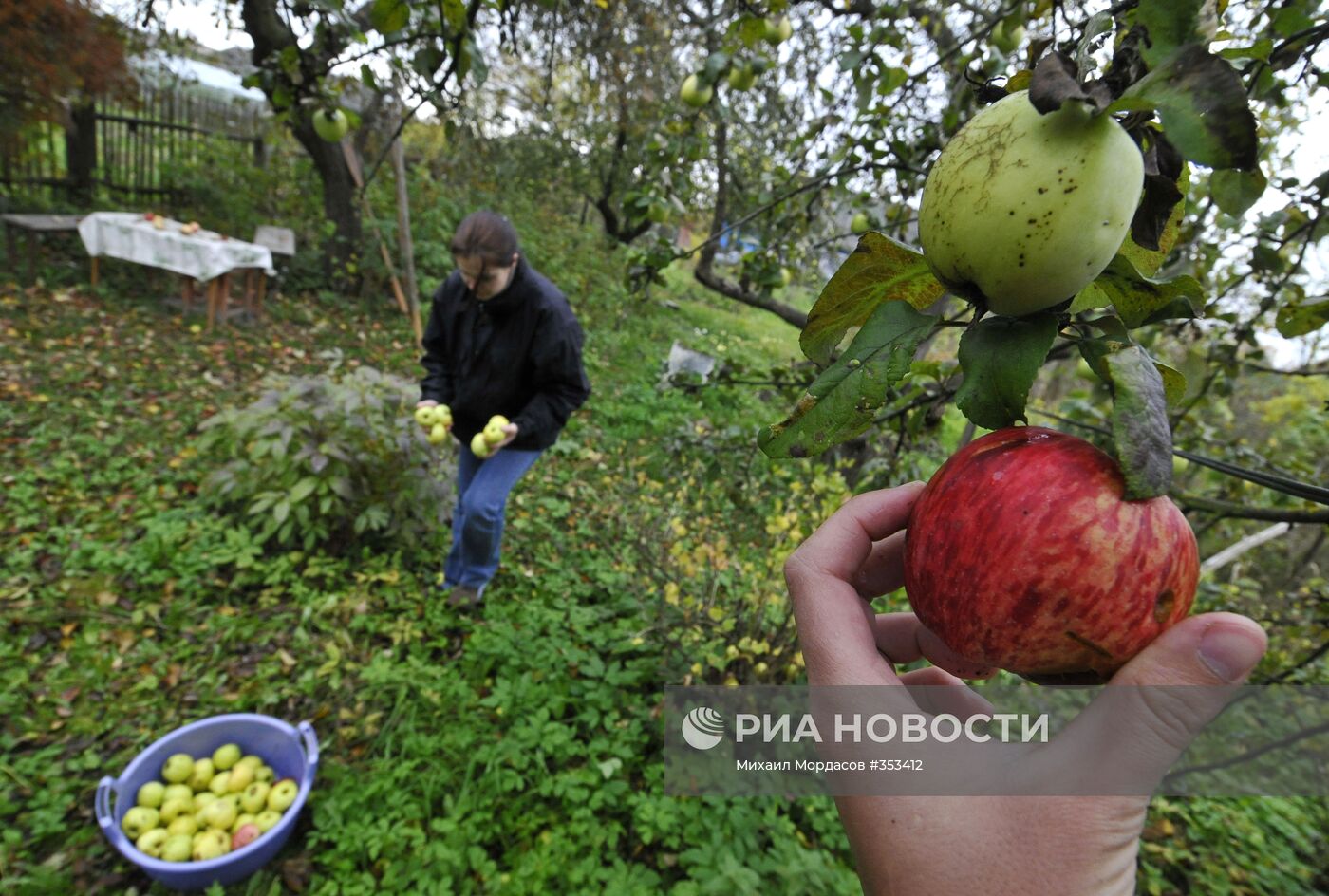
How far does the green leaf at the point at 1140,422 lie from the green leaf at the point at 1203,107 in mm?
145

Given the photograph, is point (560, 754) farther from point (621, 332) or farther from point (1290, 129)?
point (621, 332)

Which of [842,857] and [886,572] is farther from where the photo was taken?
[842,857]

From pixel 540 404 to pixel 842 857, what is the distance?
81.0 inches

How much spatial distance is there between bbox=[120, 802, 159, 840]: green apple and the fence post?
27.2 ft

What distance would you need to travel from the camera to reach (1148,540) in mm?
601

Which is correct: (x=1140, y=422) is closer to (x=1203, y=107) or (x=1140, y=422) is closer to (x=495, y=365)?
(x=1203, y=107)

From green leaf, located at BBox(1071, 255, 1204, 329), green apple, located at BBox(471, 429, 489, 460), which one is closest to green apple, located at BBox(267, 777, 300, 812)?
green apple, located at BBox(471, 429, 489, 460)

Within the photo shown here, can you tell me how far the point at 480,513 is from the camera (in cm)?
295

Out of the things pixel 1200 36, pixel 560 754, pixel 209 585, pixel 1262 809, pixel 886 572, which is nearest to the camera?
pixel 1200 36

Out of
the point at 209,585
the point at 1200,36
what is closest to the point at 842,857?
the point at 1200,36

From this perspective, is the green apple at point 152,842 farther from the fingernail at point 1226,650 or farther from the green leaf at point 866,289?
the fingernail at point 1226,650

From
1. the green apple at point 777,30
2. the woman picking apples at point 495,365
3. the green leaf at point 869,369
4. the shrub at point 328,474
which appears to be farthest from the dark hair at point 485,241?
the green leaf at point 869,369

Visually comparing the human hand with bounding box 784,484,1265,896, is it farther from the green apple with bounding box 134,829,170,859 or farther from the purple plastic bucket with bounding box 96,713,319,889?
the green apple with bounding box 134,829,170,859

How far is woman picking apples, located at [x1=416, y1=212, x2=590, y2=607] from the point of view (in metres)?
2.76
